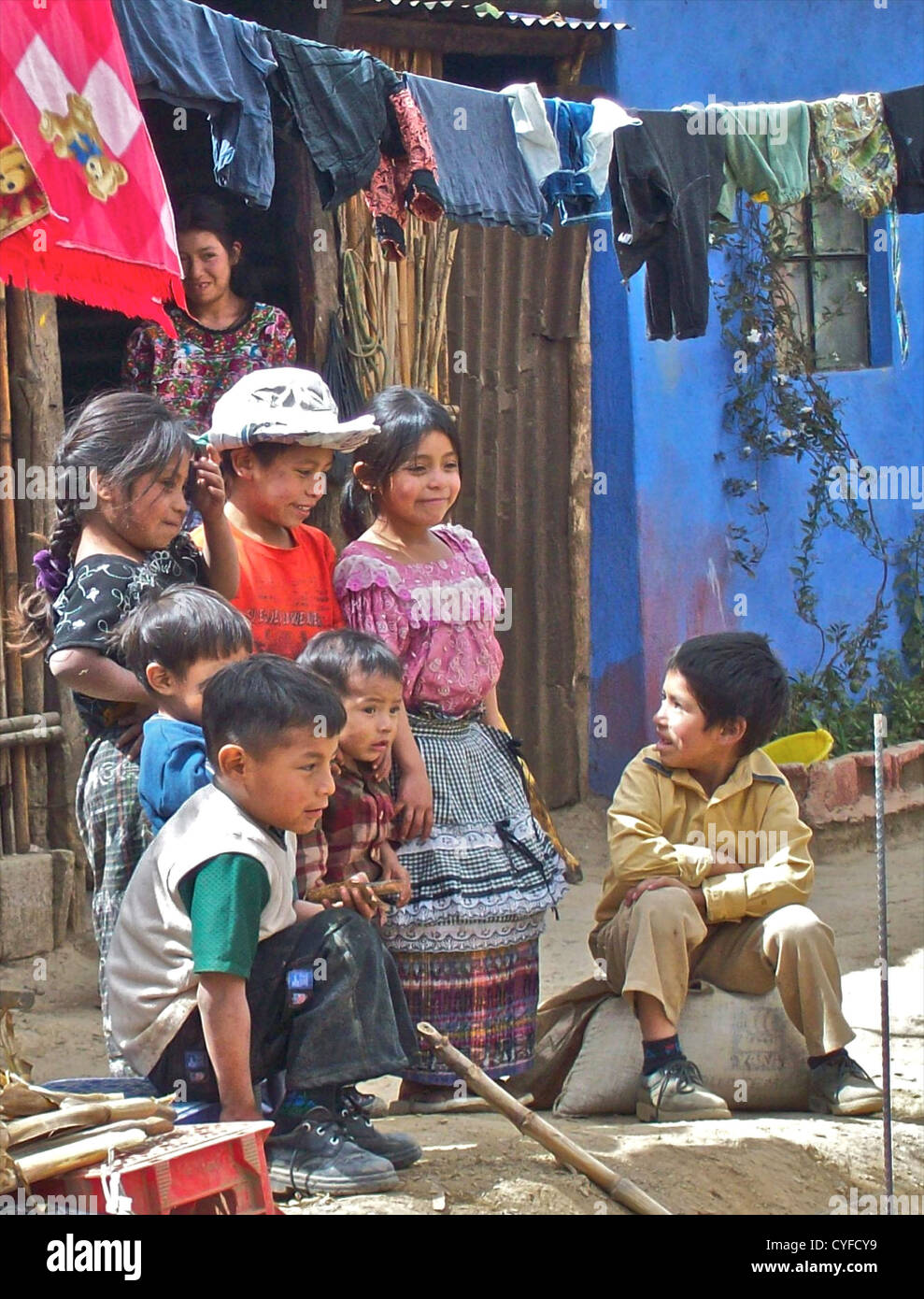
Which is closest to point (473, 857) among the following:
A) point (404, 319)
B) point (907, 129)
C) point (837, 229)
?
point (404, 319)

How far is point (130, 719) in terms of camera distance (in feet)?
11.0

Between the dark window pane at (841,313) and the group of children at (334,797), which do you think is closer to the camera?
the group of children at (334,797)

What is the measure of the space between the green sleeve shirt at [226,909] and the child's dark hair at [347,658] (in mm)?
633

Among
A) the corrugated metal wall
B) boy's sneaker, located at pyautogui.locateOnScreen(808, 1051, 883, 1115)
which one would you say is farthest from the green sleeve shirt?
the corrugated metal wall

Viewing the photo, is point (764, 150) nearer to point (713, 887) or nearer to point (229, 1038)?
point (713, 887)

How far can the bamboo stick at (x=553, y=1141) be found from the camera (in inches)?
118

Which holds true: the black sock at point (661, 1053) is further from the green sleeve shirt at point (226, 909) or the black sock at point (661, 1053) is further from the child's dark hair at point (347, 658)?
the green sleeve shirt at point (226, 909)

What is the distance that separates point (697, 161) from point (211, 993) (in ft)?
12.0

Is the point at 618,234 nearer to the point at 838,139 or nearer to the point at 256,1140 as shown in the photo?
the point at 838,139

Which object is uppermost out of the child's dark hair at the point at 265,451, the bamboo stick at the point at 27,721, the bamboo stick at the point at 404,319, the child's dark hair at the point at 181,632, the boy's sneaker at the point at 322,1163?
the bamboo stick at the point at 404,319

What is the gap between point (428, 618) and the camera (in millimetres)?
3807

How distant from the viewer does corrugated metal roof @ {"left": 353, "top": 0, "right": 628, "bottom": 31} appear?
6.48 m

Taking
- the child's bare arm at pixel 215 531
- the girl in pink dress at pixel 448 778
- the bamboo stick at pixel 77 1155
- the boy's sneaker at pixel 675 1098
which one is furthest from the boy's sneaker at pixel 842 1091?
the bamboo stick at pixel 77 1155

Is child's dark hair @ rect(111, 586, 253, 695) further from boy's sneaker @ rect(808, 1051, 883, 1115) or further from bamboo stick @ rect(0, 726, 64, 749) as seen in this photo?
bamboo stick @ rect(0, 726, 64, 749)
